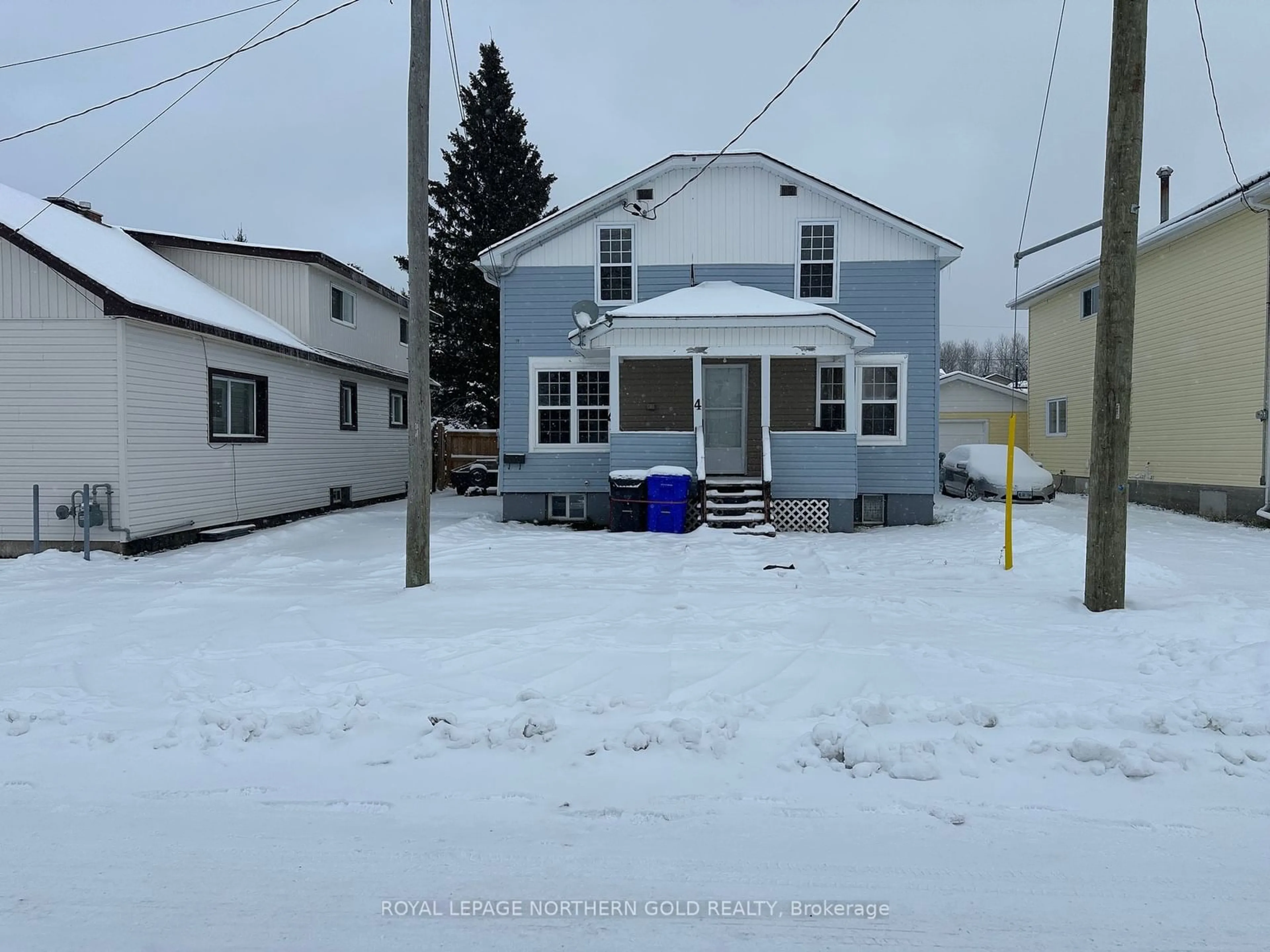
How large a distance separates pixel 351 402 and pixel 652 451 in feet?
27.7

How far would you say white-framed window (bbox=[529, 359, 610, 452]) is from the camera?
1593 cm

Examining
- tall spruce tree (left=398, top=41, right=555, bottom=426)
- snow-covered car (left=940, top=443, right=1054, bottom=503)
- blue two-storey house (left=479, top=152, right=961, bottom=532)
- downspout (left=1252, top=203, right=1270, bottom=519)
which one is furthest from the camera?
tall spruce tree (left=398, top=41, right=555, bottom=426)

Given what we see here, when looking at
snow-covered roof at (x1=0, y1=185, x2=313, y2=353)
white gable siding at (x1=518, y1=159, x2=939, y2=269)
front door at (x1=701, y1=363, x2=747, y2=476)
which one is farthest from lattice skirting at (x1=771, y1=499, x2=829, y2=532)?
snow-covered roof at (x1=0, y1=185, x2=313, y2=353)

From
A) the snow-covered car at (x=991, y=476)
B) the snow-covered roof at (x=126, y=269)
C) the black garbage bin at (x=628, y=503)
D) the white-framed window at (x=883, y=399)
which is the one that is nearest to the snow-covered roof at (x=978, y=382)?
the snow-covered car at (x=991, y=476)

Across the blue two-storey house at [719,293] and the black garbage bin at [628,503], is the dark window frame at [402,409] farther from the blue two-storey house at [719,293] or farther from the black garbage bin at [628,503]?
the black garbage bin at [628,503]

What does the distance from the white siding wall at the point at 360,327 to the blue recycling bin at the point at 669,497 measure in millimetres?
8569

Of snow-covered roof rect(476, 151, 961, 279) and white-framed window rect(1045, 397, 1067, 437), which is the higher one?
snow-covered roof rect(476, 151, 961, 279)

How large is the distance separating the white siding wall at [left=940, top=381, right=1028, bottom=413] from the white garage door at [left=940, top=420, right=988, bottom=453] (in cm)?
39

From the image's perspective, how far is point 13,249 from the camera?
36.0 feet

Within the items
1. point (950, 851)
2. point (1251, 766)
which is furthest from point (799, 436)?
point (950, 851)

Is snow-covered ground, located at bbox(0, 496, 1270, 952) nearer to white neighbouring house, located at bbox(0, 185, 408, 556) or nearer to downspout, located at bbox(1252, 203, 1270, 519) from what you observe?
white neighbouring house, located at bbox(0, 185, 408, 556)

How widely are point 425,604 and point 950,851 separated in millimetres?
5387

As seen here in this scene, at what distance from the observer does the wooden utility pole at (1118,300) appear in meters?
6.80

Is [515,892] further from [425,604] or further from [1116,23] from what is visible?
[1116,23]
